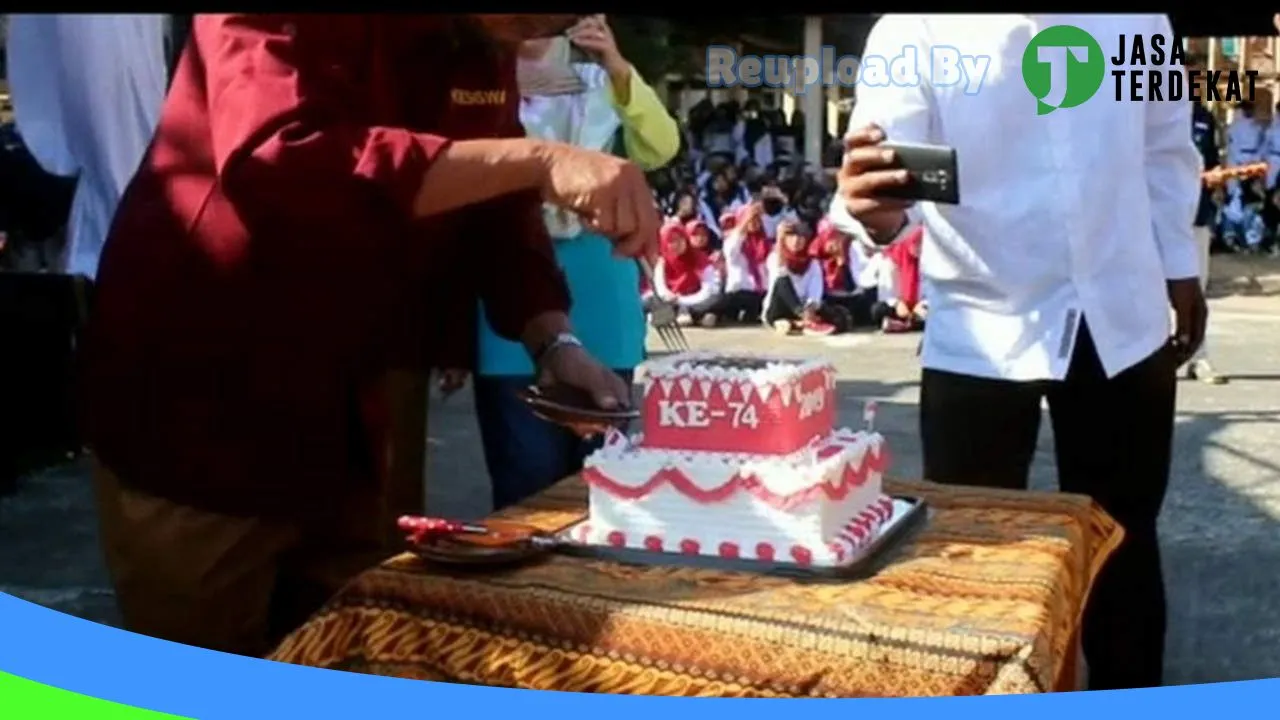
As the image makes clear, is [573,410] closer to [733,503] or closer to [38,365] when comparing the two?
[733,503]

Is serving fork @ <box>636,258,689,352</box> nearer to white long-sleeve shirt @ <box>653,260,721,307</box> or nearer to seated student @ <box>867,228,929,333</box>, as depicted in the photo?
white long-sleeve shirt @ <box>653,260,721,307</box>

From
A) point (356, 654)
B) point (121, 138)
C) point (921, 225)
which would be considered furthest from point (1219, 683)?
point (121, 138)

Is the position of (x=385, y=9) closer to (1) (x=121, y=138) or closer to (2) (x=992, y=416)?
(1) (x=121, y=138)

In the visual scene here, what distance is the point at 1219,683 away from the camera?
3.75 ft

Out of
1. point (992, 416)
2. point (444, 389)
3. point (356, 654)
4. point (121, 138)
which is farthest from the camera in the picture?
point (992, 416)

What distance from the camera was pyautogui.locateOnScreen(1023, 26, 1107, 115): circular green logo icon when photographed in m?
1.23

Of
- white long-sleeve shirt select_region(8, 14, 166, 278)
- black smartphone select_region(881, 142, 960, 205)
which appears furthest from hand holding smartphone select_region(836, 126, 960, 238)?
white long-sleeve shirt select_region(8, 14, 166, 278)

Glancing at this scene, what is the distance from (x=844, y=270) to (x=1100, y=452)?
0.38 m

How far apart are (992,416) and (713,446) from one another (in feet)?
1.57

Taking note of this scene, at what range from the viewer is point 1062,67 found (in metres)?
1.28

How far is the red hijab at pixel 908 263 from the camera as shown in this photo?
1.44 m

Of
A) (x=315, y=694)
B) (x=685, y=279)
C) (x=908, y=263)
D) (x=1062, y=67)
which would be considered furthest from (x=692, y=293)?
(x=315, y=694)

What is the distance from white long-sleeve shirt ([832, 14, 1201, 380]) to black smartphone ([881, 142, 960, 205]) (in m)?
0.03

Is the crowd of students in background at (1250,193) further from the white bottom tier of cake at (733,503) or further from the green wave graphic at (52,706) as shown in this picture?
the green wave graphic at (52,706)
